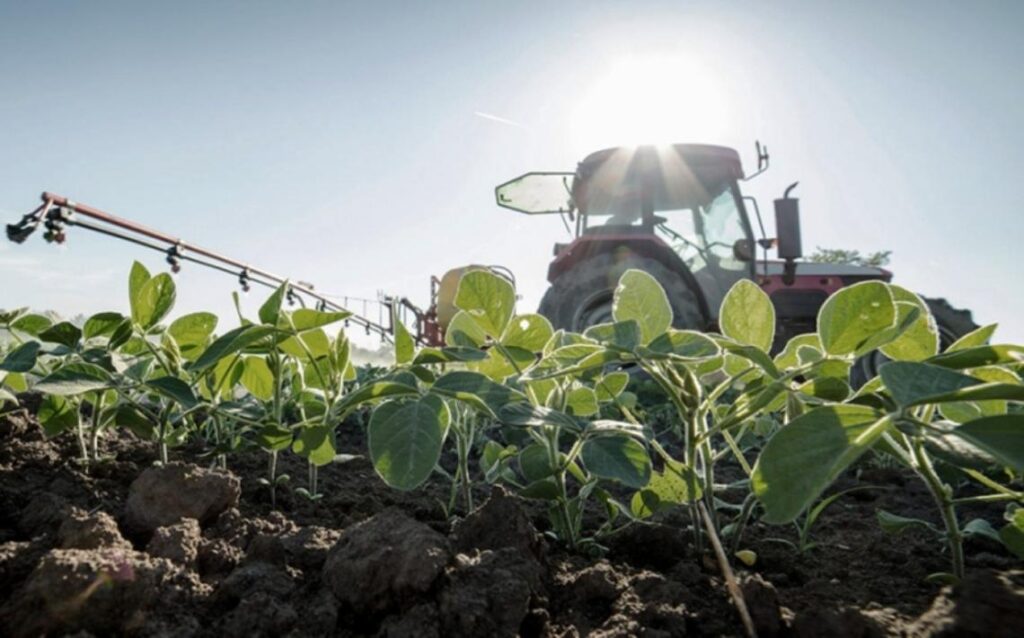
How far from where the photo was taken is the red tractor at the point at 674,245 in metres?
4.51

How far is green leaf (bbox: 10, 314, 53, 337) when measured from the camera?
3.56ft

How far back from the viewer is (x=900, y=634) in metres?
0.56

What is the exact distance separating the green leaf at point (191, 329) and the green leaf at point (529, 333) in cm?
59

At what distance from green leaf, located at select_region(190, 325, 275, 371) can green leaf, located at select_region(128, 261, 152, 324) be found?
292 mm

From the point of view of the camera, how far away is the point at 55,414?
1131mm

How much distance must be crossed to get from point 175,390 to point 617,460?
1.99 feet

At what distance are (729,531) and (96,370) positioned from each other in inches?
39.0

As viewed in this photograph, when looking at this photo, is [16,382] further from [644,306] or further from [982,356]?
[982,356]

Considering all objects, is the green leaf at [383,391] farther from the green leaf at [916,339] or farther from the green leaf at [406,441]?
the green leaf at [916,339]

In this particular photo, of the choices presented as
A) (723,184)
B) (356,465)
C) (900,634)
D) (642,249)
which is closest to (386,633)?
(900,634)

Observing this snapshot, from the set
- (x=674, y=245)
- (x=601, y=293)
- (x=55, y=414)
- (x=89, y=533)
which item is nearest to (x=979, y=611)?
(x=89, y=533)

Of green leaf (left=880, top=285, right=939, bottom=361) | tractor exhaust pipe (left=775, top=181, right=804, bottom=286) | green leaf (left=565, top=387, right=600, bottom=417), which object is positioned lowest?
green leaf (left=565, top=387, right=600, bottom=417)

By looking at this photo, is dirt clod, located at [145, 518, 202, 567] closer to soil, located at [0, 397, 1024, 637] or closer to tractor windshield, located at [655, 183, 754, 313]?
soil, located at [0, 397, 1024, 637]

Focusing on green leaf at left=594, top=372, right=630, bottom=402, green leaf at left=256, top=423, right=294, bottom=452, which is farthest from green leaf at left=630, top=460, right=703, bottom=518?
green leaf at left=256, top=423, right=294, bottom=452
